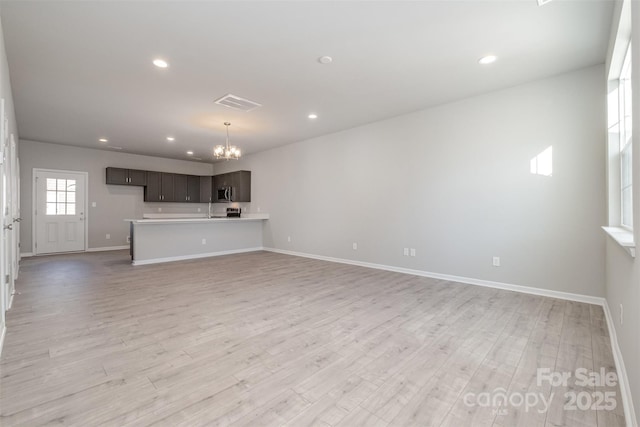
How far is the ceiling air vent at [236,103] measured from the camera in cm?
412

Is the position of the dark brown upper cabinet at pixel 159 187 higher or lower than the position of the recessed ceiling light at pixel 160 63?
lower

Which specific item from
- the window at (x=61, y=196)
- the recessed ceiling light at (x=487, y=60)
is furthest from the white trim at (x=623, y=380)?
the window at (x=61, y=196)

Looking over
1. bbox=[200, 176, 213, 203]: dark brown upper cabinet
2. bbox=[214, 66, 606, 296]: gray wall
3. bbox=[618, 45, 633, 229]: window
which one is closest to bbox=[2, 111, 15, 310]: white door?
bbox=[214, 66, 606, 296]: gray wall

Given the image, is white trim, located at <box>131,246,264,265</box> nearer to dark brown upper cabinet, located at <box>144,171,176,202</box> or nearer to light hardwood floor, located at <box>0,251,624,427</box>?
light hardwood floor, located at <box>0,251,624,427</box>

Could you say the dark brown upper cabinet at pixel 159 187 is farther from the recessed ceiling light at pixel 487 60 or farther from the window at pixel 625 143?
the window at pixel 625 143

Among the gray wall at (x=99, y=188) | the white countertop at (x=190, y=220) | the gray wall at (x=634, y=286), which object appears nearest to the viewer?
the gray wall at (x=634, y=286)

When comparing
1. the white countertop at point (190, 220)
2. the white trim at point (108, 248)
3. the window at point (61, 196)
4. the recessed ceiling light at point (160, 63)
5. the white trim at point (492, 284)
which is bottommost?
the white trim at point (492, 284)

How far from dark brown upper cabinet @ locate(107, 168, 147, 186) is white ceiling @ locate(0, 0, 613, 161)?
2853 millimetres

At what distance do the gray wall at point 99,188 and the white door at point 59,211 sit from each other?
5.4 inches

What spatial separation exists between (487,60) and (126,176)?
869 cm

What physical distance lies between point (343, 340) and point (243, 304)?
4.70ft

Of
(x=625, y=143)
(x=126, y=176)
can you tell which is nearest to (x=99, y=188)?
(x=126, y=176)

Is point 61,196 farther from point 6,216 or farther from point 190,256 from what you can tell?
point 6,216

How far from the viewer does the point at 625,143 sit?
252 centimetres
